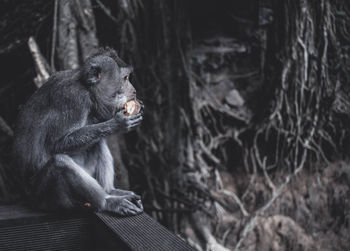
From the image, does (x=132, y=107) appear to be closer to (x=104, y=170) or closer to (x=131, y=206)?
(x=104, y=170)

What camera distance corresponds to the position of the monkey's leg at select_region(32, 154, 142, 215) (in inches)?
112

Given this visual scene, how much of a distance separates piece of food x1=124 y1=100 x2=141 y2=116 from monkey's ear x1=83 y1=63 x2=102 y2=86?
24 centimetres

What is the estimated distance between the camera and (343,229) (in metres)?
5.09

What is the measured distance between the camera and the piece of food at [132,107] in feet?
10.1

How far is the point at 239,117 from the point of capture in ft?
18.4

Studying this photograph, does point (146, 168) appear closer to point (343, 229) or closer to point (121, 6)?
point (121, 6)

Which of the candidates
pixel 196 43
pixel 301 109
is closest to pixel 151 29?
pixel 196 43

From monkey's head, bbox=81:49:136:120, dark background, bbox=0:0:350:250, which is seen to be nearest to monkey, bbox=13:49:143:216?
monkey's head, bbox=81:49:136:120

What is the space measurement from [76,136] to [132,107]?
39 centimetres

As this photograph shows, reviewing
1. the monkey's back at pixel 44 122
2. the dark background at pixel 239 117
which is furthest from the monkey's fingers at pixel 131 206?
the dark background at pixel 239 117

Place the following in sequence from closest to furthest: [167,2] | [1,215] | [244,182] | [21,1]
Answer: [1,215] → [21,1] → [167,2] → [244,182]

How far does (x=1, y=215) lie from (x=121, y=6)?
8.09 ft

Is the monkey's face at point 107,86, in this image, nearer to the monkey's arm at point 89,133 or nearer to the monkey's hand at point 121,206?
the monkey's arm at point 89,133

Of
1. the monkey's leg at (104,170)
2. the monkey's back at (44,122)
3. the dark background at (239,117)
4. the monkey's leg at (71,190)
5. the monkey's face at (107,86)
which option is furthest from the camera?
the dark background at (239,117)
